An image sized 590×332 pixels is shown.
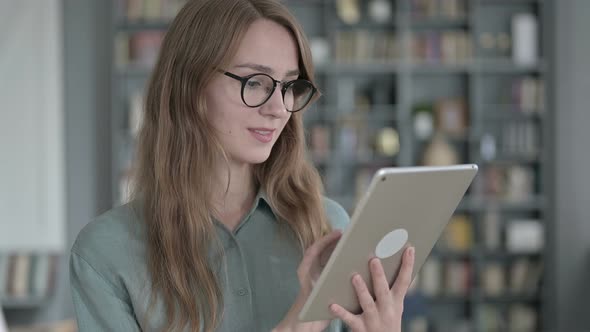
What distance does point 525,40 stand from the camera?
5.96m

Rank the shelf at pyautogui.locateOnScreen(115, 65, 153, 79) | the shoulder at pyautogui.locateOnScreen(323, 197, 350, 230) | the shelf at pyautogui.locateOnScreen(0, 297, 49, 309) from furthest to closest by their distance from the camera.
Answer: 1. the shelf at pyautogui.locateOnScreen(115, 65, 153, 79)
2. the shelf at pyautogui.locateOnScreen(0, 297, 49, 309)
3. the shoulder at pyautogui.locateOnScreen(323, 197, 350, 230)

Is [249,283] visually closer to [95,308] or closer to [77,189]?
[95,308]

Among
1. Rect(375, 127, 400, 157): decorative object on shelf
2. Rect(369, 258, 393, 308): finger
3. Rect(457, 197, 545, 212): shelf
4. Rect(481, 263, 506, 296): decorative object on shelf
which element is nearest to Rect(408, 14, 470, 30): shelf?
Rect(375, 127, 400, 157): decorative object on shelf

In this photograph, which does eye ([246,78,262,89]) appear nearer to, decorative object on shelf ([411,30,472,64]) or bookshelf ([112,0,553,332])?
bookshelf ([112,0,553,332])

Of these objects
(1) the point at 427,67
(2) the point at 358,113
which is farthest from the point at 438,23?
(2) the point at 358,113

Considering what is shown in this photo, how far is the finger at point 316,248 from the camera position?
1.41 m

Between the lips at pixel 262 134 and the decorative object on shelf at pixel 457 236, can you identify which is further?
the decorative object on shelf at pixel 457 236

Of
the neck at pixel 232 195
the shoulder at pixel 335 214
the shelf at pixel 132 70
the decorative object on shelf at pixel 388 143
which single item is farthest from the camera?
the decorative object on shelf at pixel 388 143

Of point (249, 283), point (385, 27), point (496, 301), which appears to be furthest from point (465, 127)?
point (249, 283)

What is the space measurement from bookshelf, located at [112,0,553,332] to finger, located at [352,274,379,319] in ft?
15.0

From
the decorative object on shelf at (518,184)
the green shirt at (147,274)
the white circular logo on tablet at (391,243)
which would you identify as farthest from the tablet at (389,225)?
the decorative object on shelf at (518,184)

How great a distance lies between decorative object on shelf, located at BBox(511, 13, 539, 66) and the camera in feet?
19.5

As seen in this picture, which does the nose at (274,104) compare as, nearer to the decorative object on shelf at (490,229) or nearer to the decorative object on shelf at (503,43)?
the decorative object on shelf at (490,229)

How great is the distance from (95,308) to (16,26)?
4.66 meters
